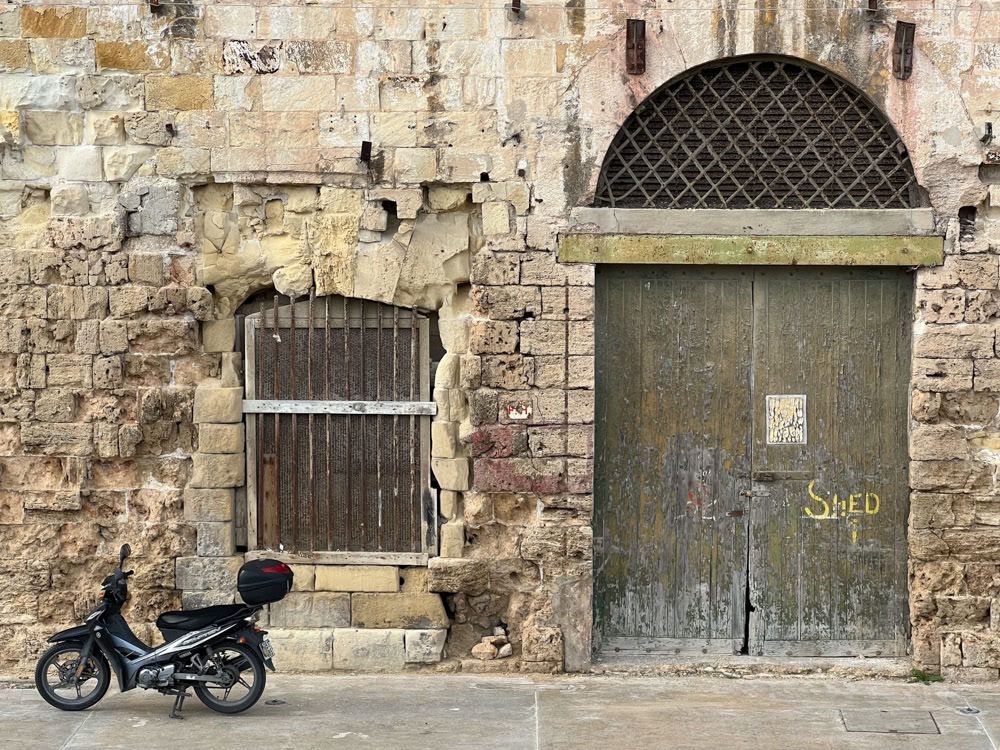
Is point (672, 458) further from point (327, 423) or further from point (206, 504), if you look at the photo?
point (206, 504)

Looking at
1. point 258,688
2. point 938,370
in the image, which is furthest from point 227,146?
point 938,370

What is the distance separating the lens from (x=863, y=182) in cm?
733

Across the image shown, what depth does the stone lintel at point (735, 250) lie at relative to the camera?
286 inches

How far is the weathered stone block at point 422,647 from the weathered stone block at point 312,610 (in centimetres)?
39

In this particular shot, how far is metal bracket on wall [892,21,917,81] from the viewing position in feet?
23.3

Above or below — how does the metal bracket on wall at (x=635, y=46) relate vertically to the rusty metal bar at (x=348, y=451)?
above

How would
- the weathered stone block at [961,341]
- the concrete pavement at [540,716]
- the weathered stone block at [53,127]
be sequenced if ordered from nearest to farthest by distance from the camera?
the concrete pavement at [540,716] → the weathered stone block at [961,341] → the weathered stone block at [53,127]

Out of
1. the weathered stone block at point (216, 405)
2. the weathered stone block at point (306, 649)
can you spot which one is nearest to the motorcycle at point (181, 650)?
the weathered stone block at point (306, 649)

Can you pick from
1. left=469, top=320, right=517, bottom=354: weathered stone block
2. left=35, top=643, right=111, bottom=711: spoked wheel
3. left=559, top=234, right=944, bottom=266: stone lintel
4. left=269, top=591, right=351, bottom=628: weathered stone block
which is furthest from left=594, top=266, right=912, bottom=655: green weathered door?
left=35, top=643, right=111, bottom=711: spoked wheel

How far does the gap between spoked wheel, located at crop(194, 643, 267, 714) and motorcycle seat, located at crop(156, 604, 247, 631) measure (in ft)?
0.48

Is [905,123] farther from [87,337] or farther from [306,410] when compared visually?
[87,337]

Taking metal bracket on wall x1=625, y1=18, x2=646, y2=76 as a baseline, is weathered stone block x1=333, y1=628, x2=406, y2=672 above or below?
below

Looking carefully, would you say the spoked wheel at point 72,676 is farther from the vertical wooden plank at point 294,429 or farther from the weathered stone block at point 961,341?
the weathered stone block at point 961,341

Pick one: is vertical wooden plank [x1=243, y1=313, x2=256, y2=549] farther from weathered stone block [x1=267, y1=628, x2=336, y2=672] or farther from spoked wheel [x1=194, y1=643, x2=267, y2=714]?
spoked wheel [x1=194, y1=643, x2=267, y2=714]
